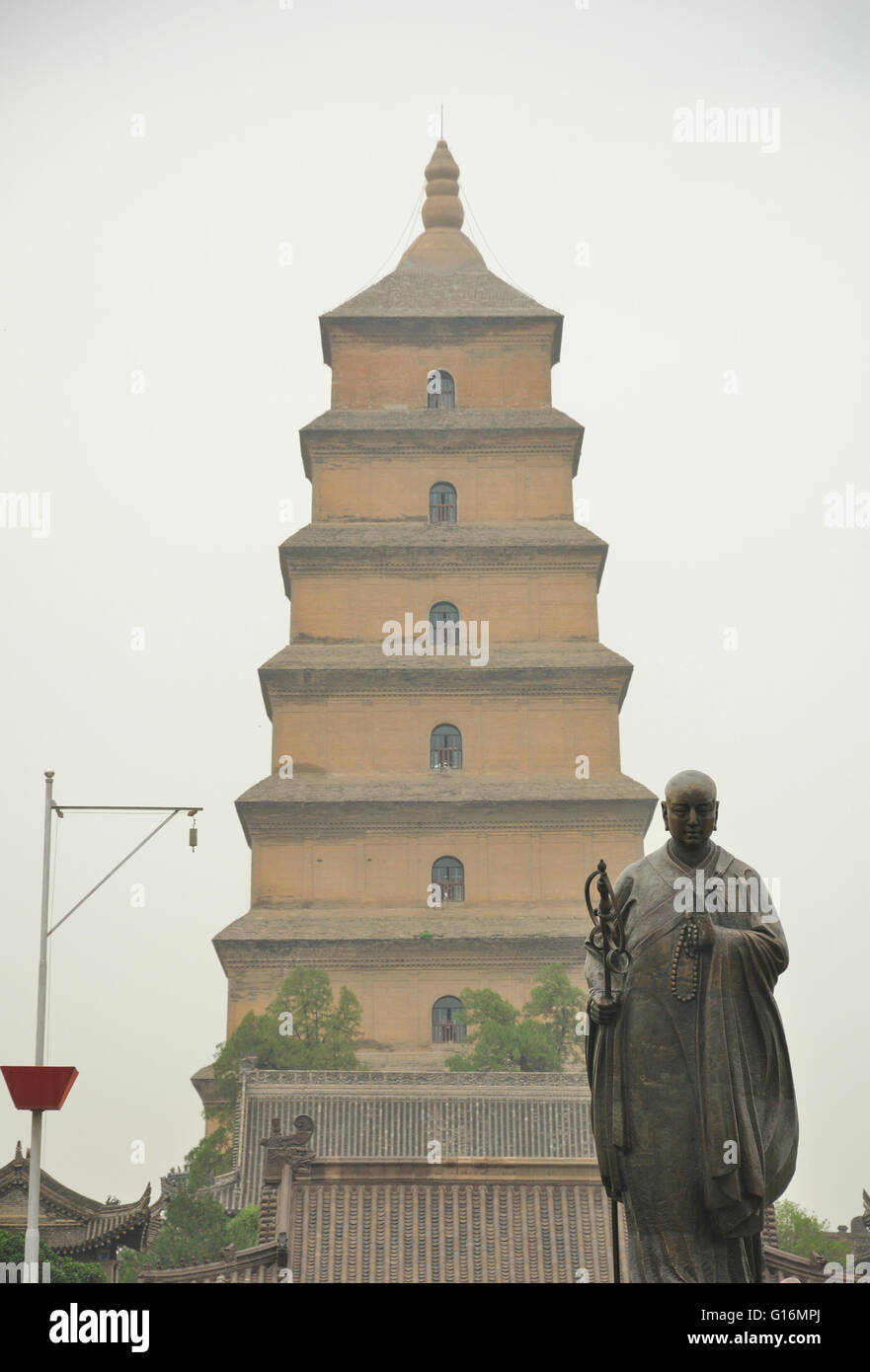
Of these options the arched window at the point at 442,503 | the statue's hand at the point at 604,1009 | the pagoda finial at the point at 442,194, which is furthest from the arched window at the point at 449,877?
the statue's hand at the point at 604,1009

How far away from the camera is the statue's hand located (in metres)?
7.95

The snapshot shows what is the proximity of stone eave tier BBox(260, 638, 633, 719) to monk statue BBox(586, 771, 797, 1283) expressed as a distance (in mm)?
33217

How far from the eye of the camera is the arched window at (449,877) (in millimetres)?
40375

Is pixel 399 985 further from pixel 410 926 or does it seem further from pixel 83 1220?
pixel 83 1220

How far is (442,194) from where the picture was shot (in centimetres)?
4841

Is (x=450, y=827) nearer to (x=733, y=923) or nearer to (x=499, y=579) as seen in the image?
(x=499, y=579)

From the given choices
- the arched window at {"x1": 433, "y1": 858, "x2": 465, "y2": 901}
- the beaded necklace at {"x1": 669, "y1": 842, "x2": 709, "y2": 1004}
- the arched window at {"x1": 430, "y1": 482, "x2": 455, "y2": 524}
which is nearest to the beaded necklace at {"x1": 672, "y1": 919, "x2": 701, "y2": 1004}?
the beaded necklace at {"x1": 669, "y1": 842, "x2": 709, "y2": 1004}

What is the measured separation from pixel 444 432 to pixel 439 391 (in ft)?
4.88

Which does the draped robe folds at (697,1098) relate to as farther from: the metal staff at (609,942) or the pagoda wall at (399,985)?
the pagoda wall at (399,985)

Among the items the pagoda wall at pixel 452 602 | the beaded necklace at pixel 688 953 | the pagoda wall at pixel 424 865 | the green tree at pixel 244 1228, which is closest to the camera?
the beaded necklace at pixel 688 953

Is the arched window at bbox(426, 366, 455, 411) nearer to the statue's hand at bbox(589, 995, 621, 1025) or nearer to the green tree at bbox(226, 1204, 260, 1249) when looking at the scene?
the green tree at bbox(226, 1204, 260, 1249)

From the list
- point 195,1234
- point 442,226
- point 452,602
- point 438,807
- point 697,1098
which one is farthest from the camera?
point 442,226

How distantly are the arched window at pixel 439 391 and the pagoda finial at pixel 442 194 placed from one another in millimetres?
4892

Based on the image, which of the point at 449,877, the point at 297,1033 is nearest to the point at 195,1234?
the point at 297,1033
